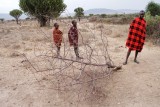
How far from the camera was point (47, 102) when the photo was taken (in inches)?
236

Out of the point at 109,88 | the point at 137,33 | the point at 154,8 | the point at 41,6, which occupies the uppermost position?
the point at 41,6

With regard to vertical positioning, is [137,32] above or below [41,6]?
below

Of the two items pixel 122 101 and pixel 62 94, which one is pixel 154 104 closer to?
pixel 122 101

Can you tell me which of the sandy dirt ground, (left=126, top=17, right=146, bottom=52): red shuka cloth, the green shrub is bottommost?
the sandy dirt ground

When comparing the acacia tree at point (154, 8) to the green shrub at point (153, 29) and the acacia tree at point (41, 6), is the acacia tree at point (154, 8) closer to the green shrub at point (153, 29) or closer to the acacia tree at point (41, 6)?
the acacia tree at point (41, 6)

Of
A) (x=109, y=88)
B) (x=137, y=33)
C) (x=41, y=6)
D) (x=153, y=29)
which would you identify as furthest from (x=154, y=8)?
(x=109, y=88)

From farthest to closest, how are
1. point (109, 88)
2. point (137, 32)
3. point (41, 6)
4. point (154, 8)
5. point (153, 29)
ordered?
point (154, 8) → point (41, 6) → point (153, 29) → point (137, 32) → point (109, 88)

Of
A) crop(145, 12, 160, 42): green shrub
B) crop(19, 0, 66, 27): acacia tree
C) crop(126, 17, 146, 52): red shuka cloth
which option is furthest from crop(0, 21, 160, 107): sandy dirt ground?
crop(19, 0, 66, 27): acacia tree

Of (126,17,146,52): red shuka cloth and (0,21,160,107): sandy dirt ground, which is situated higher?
(126,17,146,52): red shuka cloth

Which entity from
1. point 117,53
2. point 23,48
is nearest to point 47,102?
point 117,53

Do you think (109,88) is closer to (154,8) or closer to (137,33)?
(137,33)

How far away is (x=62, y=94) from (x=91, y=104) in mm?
752

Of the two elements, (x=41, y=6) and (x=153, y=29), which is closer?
(x=153, y=29)

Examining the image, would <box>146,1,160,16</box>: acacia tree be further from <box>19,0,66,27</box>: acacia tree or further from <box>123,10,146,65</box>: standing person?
<box>123,10,146,65</box>: standing person
